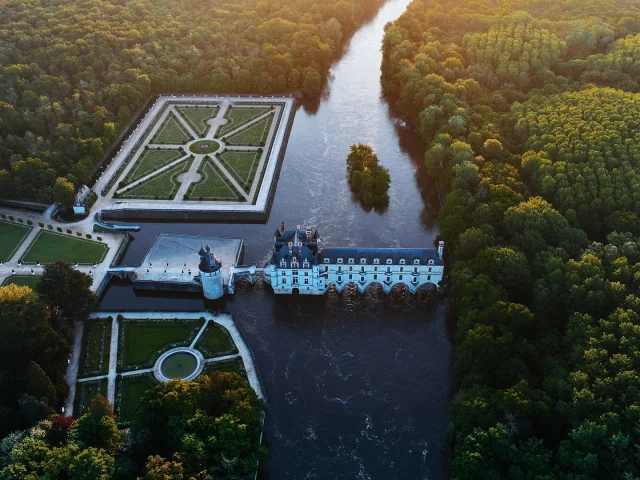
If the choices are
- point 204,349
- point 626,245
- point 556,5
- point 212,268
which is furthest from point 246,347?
point 556,5

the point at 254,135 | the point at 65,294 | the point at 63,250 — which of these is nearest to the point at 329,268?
the point at 65,294

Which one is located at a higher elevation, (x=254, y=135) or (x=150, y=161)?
(x=254, y=135)

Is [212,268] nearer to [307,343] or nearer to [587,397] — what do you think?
[307,343]

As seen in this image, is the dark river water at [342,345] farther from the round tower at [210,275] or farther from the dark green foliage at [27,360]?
the dark green foliage at [27,360]

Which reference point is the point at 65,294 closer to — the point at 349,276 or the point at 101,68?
the point at 349,276

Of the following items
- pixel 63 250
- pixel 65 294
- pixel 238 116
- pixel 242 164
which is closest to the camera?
pixel 65 294

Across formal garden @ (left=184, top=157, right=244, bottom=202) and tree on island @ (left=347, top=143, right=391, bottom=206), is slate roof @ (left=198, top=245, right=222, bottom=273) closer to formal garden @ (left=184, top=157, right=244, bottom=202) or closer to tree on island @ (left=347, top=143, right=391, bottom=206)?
formal garden @ (left=184, top=157, right=244, bottom=202)
